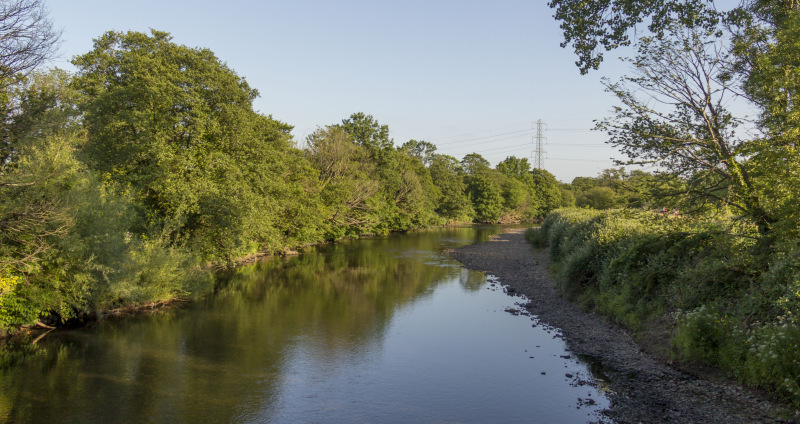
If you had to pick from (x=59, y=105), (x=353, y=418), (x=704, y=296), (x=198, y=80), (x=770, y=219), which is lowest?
(x=353, y=418)

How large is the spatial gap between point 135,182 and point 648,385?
80.8ft

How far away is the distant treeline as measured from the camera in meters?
15.1

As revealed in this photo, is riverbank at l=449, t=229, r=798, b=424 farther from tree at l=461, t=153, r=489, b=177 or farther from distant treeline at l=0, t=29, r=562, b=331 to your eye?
tree at l=461, t=153, r=489, b=177

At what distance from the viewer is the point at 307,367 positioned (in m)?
14.1

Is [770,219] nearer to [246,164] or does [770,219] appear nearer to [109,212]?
[109,212]

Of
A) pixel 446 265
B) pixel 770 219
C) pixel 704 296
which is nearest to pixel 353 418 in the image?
pixel 704 296

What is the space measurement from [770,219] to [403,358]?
11.3 metres

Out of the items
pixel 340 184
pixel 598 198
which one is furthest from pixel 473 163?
pixel 340 184

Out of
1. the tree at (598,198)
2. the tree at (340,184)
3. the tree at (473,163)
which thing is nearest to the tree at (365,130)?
the tree at (340,184)

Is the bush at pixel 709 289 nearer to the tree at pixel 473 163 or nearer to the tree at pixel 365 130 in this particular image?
the tree at pixel 365 130

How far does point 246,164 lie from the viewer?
1129 inches

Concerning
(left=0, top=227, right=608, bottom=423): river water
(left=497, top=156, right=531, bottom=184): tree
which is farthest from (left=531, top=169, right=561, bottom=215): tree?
(left=0, top=227, right=608, bottom=423): river water

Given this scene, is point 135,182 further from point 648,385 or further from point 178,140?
point 648,385

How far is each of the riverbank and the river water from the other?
0.67 metres
